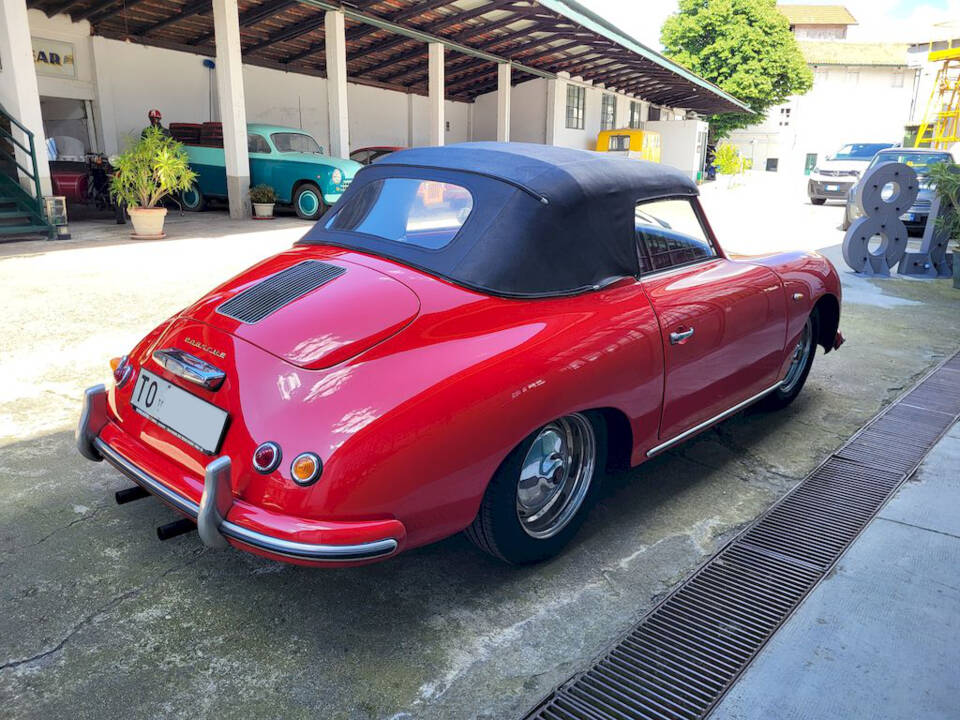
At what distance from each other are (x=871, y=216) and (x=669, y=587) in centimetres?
823

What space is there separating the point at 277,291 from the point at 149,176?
9.08 m

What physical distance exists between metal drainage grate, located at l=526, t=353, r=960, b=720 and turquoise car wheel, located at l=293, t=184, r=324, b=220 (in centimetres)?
1213

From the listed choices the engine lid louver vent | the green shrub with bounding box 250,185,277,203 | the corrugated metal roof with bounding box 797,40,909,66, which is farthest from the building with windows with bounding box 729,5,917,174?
the engine lid louver vent

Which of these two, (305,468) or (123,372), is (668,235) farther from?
(123,372)

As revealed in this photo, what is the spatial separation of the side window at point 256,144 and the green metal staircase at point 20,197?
4472 millimetres

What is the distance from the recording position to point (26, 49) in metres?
10.1

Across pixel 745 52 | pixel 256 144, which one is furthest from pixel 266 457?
pixel 745 52

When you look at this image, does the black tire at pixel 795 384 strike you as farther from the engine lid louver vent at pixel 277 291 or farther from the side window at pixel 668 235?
the engine lid louver vent at pixel 277 291

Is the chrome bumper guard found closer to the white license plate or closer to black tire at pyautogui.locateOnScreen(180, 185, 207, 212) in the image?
the white license plate

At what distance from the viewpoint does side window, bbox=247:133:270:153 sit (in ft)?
47.6

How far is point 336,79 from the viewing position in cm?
1587

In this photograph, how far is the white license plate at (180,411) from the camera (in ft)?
7.43

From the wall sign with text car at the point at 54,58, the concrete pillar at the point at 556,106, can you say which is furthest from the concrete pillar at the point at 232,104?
the concrete pillar at the point at 556,106

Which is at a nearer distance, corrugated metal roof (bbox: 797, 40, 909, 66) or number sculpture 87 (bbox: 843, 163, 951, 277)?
number sculpture 87 (bbox: 843, 163, 951, 277)
